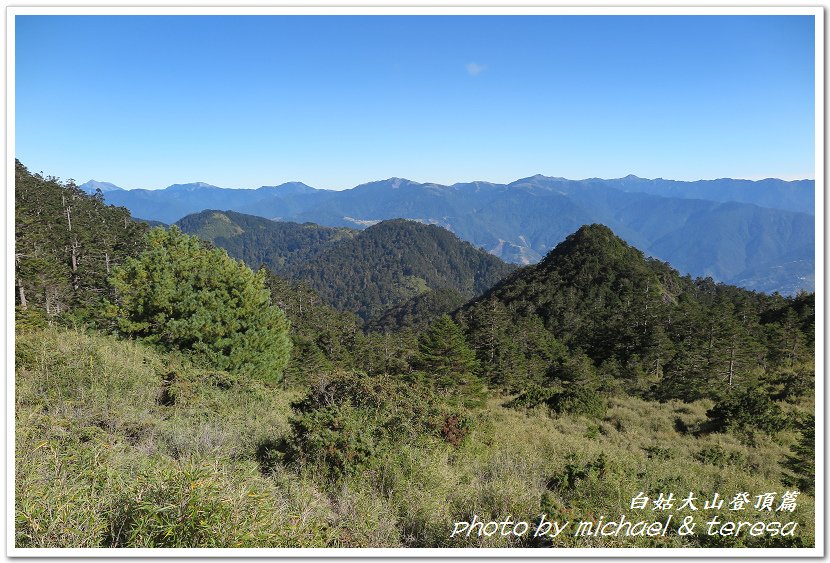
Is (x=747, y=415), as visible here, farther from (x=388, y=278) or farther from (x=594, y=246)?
(x=388, y=278)

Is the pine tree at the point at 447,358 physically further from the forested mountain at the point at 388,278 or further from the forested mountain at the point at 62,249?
the forested mountain at the point at 388,278

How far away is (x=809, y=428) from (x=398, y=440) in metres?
10.5

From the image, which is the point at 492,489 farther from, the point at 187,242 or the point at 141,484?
the point at 187,242

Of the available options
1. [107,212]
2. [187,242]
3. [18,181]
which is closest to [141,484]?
[187,242]

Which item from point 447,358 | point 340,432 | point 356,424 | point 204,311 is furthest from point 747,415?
point 204,311

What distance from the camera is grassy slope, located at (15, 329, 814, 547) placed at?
3197 mm

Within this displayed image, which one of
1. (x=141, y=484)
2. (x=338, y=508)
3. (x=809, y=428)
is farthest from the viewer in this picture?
(x=809, y=428)

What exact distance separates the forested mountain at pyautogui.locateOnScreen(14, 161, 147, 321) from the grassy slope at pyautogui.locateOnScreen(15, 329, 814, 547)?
35.7 feet

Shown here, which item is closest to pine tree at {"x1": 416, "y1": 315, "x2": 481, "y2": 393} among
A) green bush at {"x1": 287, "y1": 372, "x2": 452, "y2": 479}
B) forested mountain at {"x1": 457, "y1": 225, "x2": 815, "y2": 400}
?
forested mountain at {"x1": 457, "y1": 225, "x2": 815, "y2": 400}

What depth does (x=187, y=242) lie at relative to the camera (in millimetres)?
19938

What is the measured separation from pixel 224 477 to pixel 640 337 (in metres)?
31.2

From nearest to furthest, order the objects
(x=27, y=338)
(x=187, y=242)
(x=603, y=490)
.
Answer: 1. (x=603, y=490)
2. (x=27, y=338)
3. (x=187, y=242)

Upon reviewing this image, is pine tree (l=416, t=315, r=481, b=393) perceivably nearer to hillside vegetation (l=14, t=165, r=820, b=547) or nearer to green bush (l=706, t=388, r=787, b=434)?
hillside vegetation (l=14, t=165, r=820, b=547)

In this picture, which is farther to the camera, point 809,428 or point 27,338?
point 809,428
